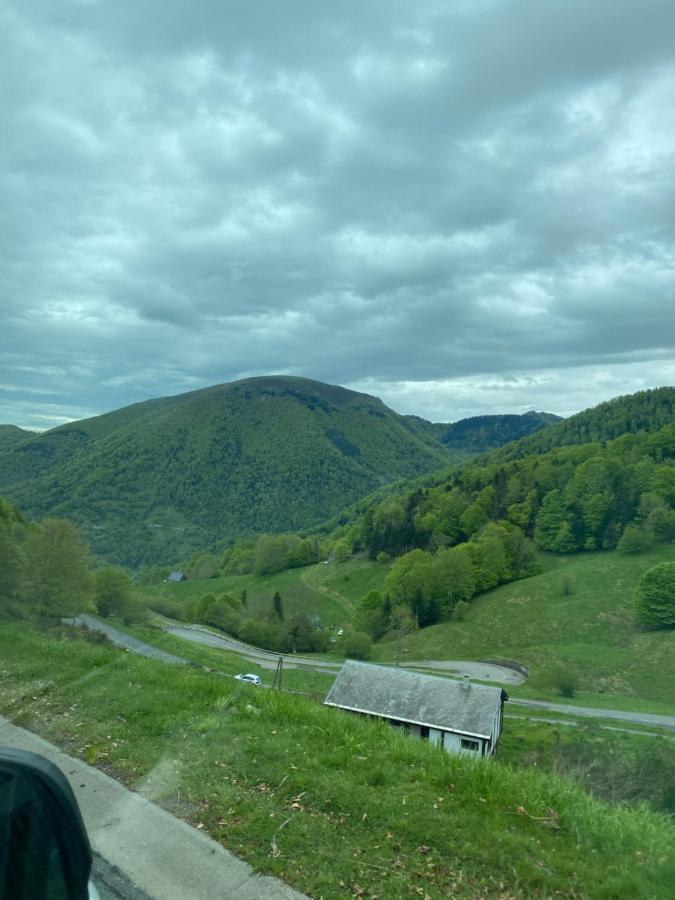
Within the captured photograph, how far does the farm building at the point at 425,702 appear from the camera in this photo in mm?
29312

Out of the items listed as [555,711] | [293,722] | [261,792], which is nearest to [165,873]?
[261,792]

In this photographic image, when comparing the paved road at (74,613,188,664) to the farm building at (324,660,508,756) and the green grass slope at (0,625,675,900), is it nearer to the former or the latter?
the farm building at (324,660,508,756)

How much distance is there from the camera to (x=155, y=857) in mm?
4949

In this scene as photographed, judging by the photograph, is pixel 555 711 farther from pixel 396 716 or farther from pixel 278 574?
pixel 278 574

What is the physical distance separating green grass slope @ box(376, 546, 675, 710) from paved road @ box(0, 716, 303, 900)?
59.8m

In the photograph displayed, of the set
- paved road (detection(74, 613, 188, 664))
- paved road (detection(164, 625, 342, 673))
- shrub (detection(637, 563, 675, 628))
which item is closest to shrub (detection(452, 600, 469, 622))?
shrub (detection(637, 563, 675, 628))

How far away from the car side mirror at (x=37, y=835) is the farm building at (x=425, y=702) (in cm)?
2892

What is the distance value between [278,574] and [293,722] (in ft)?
448

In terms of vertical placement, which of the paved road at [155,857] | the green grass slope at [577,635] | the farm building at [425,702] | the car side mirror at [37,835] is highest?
the car side mirror at [37,835]

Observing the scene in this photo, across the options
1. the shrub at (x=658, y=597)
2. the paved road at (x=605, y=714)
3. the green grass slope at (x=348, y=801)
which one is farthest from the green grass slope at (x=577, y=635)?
the green grass slope at (x=348, y=801)

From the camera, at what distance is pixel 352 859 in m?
4.96

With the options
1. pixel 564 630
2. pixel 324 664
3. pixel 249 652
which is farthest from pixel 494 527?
pixel 249 652

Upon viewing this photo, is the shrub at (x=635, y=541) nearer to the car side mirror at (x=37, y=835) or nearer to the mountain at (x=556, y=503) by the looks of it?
the mountain at (x=556, y=503)

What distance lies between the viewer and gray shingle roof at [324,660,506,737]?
29625 mm
